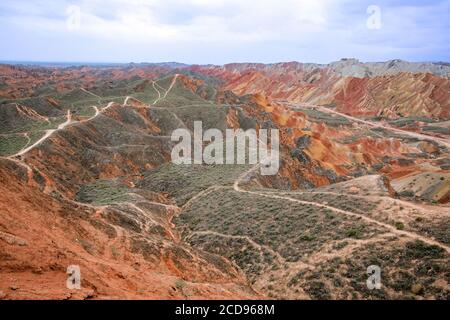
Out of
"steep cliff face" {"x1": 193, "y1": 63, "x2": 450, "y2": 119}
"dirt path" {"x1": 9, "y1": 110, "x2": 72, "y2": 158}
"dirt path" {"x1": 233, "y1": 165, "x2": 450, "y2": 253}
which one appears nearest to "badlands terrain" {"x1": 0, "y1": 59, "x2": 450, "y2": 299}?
"dirt path" {"x1": 233, "y1": 165, "x2": 450, "y2": 253}

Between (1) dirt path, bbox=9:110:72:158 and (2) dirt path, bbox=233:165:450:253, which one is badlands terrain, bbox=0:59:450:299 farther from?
(1) dirt path, bbox=9:110:72:158

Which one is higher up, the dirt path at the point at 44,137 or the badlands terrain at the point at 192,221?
the dirt path at the point at 44,137

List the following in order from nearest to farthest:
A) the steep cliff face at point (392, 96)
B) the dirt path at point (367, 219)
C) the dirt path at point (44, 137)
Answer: the dirt path at point (367, 219), the dirt path at point (44, 137), the steep cliff face at point (392, 96)

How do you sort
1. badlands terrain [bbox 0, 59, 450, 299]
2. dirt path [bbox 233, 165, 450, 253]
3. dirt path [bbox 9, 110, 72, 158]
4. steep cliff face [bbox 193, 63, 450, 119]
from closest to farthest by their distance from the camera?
badlands terrain [bbox 0, 59, 450, 299] < dirt path [bbox 233, 165, 450, 253] < dirt path [bbox 9, 110, 72, 158] < steep cliff face [bbox 193, 63, 450, 119]

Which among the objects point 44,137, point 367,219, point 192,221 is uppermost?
point 44,137

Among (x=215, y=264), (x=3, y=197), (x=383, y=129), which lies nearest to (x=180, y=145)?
(x=215, y=264)

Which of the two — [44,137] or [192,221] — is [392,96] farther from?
[192,221]

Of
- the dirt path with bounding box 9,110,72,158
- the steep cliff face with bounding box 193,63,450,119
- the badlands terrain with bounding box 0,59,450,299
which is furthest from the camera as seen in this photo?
the steep cliff face with bounding box 193,63,450,119

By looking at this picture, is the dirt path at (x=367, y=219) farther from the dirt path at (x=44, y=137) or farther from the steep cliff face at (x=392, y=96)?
the steep cliff face at (x=392, y=96)

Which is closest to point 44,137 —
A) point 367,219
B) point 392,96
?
point 367,219

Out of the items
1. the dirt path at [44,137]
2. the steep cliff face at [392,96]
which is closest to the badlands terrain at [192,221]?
the dirt path at [44,137]

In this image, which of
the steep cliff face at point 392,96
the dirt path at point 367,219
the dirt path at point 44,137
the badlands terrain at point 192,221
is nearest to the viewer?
the badlands terrain at point 192,221
